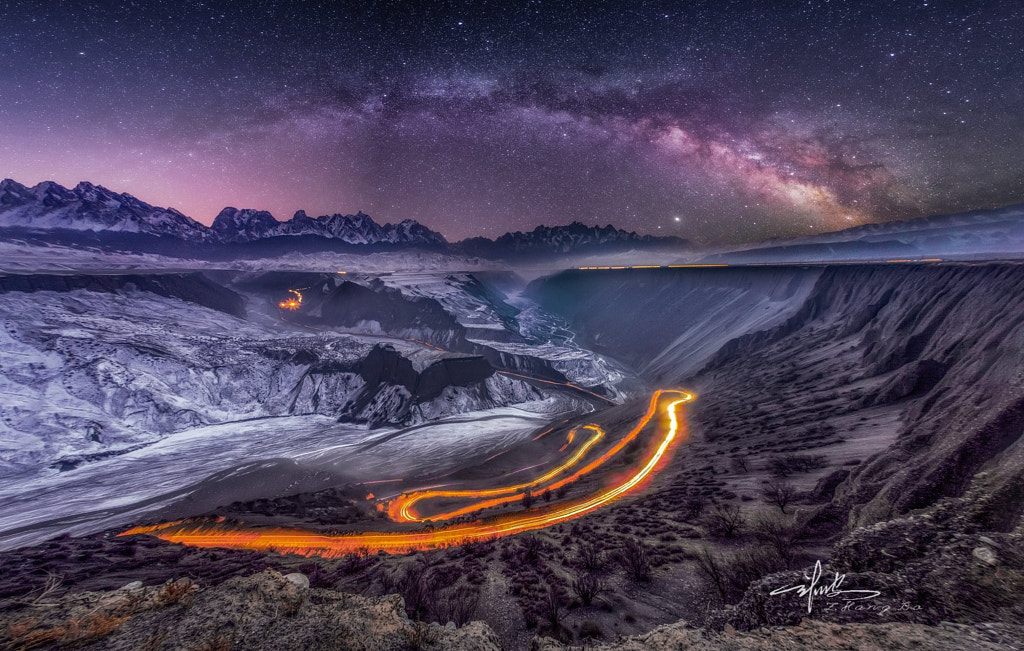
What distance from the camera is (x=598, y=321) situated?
585ft

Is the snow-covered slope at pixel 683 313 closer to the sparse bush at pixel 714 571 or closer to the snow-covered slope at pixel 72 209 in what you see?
the sparse bush at pixel 714 571

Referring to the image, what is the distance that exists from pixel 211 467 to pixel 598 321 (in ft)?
510

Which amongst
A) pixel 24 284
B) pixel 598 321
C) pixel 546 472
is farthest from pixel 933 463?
pixel 598 321

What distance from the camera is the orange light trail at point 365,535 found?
1057 inches

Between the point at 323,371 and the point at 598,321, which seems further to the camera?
the point at 598,321

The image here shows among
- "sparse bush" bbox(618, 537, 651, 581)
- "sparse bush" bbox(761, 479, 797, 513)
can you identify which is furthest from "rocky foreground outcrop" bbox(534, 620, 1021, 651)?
"sparse bush" bbox(761, 479, 797, 513)

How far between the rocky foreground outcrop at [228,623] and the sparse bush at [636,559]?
9.96 meters

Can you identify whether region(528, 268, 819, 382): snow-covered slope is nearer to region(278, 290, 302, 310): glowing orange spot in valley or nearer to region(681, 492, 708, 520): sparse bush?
region(681, 492, 708, 520): sparse bush

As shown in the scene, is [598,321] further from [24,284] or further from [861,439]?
[24,284]

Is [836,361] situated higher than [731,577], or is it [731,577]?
[836,361]

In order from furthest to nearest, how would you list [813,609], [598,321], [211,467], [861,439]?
[598,321]
[211,467]
[861,439]
[813,609]

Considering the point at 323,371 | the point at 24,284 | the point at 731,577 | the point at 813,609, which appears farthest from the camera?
the point at 323,371

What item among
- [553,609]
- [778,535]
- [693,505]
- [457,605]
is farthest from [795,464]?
[457,605]

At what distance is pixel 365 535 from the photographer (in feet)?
96.1
